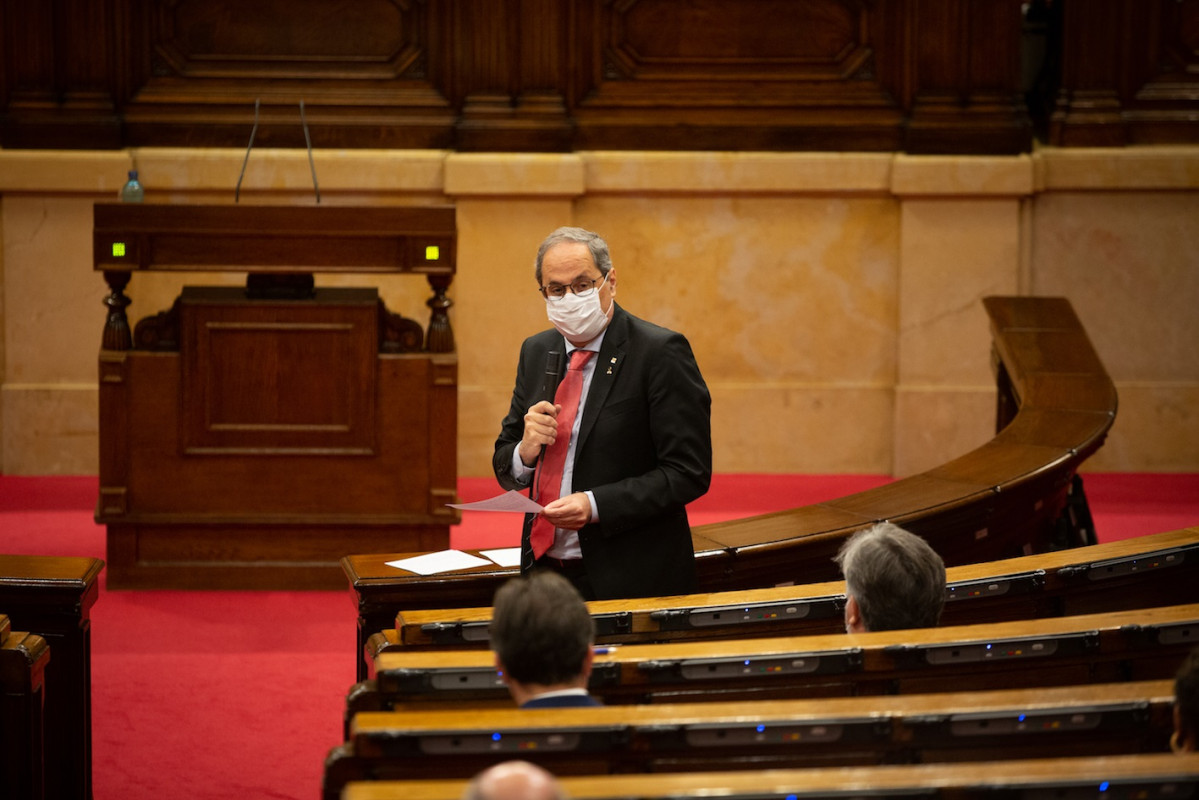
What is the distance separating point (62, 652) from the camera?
341 centimetres

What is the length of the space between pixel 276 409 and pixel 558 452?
2.58 m

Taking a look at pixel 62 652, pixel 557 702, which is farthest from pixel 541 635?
pixel 62 652

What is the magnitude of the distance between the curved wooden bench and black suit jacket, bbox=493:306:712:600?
492 mm

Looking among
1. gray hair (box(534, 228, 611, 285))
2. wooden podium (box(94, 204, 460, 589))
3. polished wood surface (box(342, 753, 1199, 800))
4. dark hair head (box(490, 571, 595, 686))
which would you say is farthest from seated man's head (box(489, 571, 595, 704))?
wooden podium (box(94, 204, 460, 589))

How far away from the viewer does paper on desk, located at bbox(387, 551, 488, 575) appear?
3.54 m

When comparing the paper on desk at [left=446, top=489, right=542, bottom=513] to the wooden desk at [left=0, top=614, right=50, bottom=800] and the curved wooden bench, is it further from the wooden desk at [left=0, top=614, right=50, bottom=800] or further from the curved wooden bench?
the wooden desk at [left=0, top=614, right=50, bottom=800]

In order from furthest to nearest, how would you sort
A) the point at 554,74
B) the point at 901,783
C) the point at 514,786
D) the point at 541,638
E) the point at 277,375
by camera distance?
1. the point at 554,74
2. the point at 277,375
3. the point at 541,638
4. the point at 901,783
5. the point at 514,786

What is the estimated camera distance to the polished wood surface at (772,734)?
2115 mm

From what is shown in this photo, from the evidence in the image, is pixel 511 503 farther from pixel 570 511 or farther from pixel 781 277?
pixel 781 277

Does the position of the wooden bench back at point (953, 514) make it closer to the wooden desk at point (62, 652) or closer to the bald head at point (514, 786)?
the wooden desk at point (62, 652)

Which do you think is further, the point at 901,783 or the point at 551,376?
the point at 551,376

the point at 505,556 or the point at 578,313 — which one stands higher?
the point at 578,313

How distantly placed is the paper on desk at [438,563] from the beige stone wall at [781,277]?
13.1ft

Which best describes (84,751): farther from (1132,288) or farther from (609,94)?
(1132,288)
